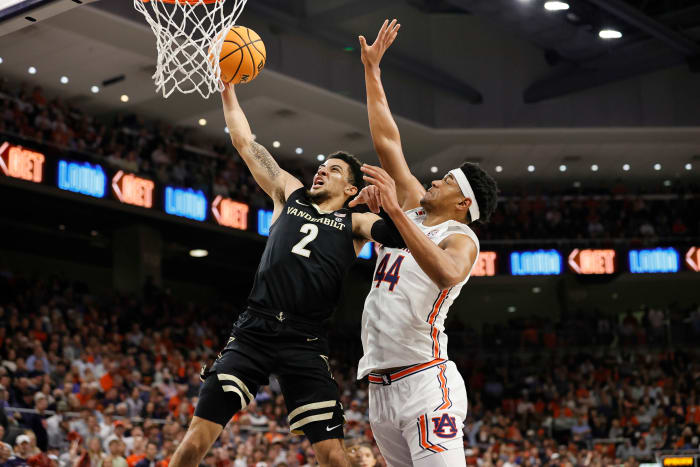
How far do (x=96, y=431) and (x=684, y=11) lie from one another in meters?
16.5

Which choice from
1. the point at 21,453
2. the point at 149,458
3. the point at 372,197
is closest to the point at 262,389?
the point at 149,458

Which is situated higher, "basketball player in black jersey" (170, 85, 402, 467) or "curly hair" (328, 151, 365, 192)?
"curly hair" (328, 151, 365, 192)

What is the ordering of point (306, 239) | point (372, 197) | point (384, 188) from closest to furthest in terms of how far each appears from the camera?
point (384, 188) < point (372, 197) < point (306, 239)

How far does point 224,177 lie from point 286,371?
1864 centimetres

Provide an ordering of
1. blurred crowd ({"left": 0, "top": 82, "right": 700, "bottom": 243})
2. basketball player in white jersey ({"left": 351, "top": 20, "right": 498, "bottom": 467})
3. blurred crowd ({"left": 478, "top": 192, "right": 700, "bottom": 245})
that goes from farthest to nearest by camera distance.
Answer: blurred crowd ({"left": 478, "top": 192, "right": 700, "bottom": 245}) < blurred crowd ({"left": 0, "top": 82, "right": 700, "bottom": 243}) < basketball player in white jersey ({"left": 351, "top": 20, "right": 498, "bottom": 467})

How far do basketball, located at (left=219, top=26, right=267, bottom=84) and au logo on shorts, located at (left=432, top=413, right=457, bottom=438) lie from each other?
2716 mm

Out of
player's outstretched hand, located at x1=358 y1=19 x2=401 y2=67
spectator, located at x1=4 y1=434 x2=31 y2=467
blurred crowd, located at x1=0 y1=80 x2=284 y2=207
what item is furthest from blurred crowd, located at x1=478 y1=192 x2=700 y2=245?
player's outstretched hand, located at x1=358 y1=19 x2=401 y2=67

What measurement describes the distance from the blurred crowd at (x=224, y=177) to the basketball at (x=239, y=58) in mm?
13141

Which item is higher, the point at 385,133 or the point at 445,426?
the point at 385,133

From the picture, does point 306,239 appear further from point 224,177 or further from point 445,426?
point 224,177

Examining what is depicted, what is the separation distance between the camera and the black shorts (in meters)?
5.35

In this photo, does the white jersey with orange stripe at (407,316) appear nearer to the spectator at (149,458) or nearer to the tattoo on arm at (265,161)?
the tattoo on arm at (265,161)

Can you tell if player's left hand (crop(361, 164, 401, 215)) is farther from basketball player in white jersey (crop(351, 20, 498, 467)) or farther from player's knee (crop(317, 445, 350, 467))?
player's knee (crop(317, 445, 350, 467))

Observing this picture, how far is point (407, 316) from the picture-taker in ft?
16.9
